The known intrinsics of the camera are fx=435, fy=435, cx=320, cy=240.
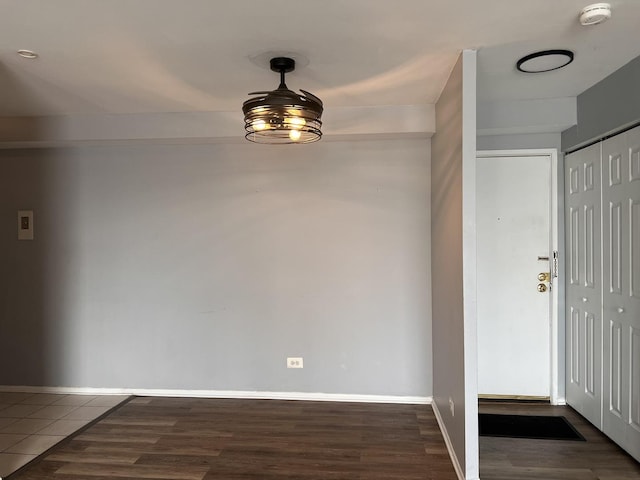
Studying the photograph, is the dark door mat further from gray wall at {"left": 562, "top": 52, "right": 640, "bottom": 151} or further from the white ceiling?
the white ceiling

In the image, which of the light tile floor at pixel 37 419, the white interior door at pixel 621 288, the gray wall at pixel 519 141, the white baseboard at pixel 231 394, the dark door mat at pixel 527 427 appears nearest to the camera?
the white interior door at pixel 621 288

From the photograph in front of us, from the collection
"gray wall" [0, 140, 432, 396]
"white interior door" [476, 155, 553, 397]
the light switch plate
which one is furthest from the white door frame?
the light switch plate

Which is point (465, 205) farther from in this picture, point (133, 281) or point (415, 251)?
point (133, 281)

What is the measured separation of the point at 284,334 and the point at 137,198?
1.72 m

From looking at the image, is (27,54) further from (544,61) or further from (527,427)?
(527,427)

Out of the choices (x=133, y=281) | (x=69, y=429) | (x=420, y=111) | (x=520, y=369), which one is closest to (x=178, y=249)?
(x=133, y=281)

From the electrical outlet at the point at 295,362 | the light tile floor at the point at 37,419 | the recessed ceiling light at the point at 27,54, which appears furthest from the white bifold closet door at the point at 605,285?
the light tile floor at the point at 37,419

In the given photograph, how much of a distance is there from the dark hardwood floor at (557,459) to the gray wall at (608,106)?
201 cm

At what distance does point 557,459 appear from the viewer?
266 centimetres

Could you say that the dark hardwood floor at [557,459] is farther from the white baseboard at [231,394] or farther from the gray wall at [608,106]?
the gray wall at [608,106]

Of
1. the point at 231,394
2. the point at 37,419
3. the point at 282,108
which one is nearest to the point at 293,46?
the point at 282,108

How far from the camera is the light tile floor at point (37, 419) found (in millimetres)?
2764

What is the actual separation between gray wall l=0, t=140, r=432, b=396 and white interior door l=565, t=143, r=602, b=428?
1079 mm

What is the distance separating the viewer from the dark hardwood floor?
2.49 metres
